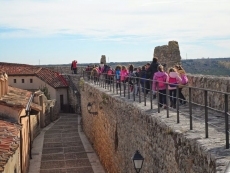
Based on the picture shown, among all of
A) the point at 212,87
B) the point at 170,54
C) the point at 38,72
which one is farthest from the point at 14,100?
the point at 38,72

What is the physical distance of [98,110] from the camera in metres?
19.4

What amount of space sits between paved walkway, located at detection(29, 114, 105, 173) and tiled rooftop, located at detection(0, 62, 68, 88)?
10435mm

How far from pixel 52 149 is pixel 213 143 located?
1828 cm

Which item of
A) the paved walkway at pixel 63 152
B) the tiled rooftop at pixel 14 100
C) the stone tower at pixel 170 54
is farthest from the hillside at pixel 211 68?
the tiled rooftop at pixel 14 100

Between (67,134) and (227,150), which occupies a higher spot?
(227,150)

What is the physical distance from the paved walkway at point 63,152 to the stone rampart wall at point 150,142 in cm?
163

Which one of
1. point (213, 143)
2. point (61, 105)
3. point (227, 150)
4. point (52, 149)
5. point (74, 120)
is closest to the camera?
point (227, 150)

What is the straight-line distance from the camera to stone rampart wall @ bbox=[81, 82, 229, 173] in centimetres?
640

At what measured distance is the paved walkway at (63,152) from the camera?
19297 mm

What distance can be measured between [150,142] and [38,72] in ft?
111

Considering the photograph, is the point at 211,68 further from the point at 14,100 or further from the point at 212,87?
the point at 212,87

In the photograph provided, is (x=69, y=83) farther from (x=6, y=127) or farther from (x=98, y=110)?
(x=6, y=127)

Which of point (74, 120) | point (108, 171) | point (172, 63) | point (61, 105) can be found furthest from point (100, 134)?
point (61, 105)

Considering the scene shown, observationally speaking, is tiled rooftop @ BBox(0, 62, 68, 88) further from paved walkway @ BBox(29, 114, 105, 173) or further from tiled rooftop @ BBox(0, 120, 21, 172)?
tiled rooftop @ BBox(0, 120, 21, 172)
